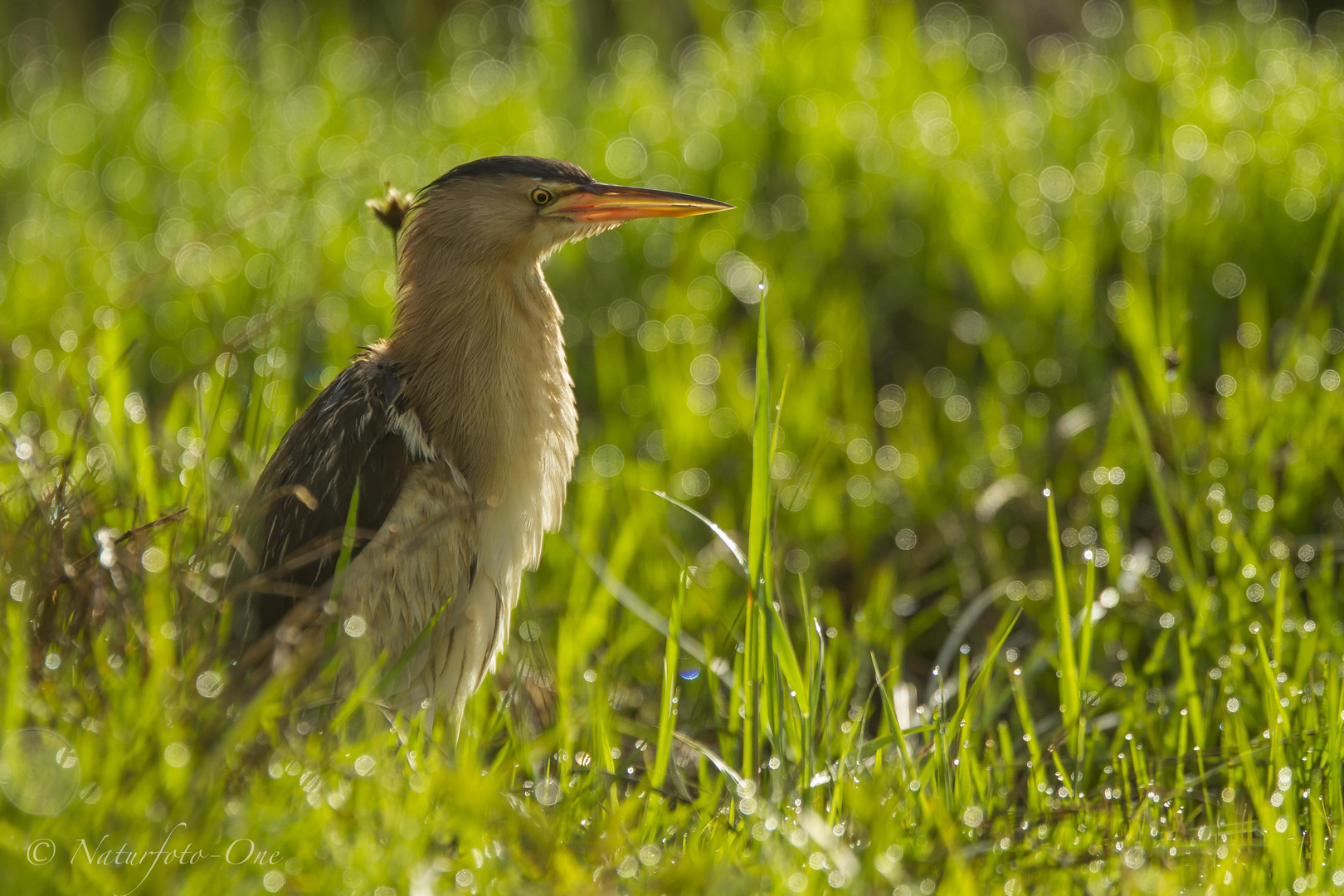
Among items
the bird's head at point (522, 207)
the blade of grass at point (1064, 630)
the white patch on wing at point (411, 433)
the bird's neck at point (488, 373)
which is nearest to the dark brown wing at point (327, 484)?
the white patch on wing at point (411, 433)

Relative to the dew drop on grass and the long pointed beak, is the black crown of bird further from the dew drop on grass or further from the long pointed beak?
the dew drop on grass

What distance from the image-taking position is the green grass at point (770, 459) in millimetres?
1776

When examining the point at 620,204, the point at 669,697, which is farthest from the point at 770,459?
the point at 620,204

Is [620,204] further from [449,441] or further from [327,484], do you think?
Answer: [327,484]

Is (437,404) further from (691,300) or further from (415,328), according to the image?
(691,300)

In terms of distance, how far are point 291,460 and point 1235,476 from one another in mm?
2229

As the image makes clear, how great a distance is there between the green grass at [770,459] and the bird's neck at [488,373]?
1.00 ft

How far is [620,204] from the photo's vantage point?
2670 millimetres

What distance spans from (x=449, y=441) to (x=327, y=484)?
0.27 meters

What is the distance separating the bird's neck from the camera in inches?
99.7

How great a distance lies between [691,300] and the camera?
4.12 m

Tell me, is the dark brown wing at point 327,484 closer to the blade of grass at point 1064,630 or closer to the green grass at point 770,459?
the green grass at point 770,459

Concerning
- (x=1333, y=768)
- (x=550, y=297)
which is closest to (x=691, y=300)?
(x=550, y=297)

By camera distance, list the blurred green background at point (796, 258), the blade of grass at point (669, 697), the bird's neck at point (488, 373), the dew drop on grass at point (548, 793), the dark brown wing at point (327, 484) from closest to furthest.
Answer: the dew drop on grass at point (548, 793) < the blade of grass at point (669, 697) < the dark brown wing at point (327, 484) < the bird's neck at point (488, 373) < the blurred green background at point (796, 258)
